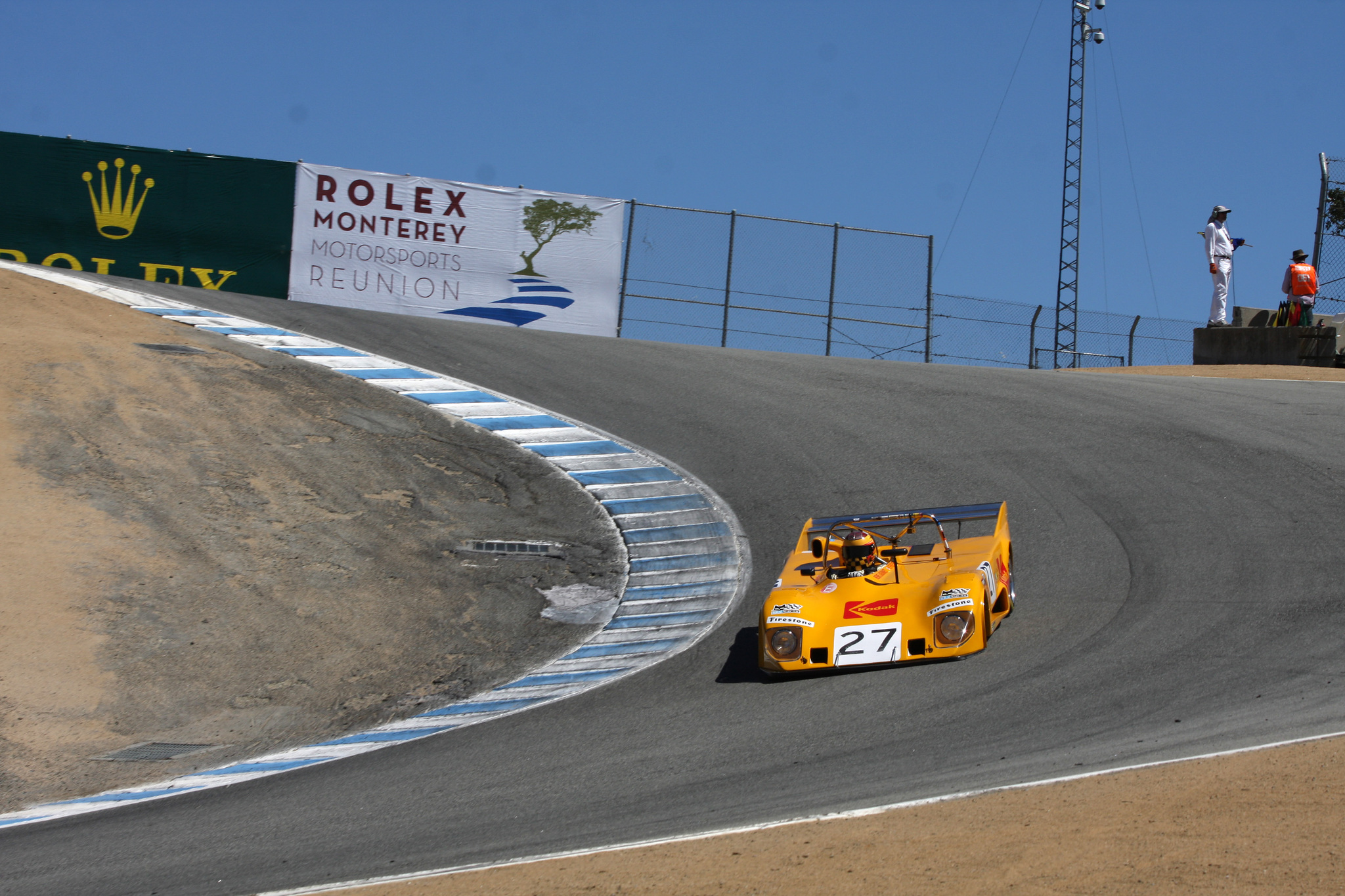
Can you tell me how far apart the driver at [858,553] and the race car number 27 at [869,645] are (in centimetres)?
82

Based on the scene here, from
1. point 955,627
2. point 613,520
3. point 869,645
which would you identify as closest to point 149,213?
point 613,520

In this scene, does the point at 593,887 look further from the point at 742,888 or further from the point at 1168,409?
the point at 1168,409

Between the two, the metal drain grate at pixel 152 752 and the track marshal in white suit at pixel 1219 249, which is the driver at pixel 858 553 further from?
the track marshal in white suit at pixel 1219 249

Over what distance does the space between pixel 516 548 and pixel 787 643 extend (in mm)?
4722

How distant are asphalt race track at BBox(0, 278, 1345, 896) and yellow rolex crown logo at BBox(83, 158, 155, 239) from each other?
679 centimetres

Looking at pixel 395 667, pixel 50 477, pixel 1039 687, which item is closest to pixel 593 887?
pixel 1039 687

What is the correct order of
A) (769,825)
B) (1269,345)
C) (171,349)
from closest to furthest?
(769,825), (171,349), (1269,345)

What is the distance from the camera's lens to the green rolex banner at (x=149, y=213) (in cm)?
1859

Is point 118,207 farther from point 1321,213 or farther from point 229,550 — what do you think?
point 1321,213

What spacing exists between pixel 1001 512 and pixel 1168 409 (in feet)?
23.5

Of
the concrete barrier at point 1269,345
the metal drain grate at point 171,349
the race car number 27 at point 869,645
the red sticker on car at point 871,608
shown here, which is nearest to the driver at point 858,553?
the red sticker on car at point 871,608

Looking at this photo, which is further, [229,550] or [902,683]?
[229,550]

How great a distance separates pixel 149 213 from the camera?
18984 millimetres

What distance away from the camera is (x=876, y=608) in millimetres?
8875
